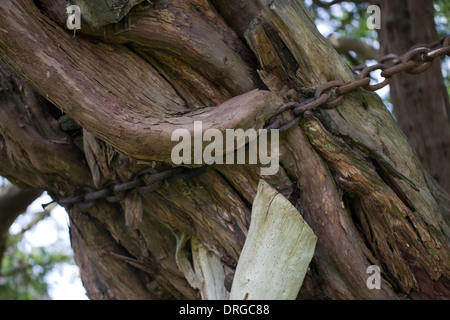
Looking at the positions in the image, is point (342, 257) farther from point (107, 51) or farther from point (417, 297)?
point (107, 51)

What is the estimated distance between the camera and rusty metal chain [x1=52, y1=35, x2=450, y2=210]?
6.61ft

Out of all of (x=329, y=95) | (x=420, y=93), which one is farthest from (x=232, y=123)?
(x=420, y=93)

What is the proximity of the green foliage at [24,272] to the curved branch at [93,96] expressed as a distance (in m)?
4.99

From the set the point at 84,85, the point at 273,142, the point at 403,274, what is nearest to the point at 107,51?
the point at 84,85

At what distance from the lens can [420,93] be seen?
376 cm

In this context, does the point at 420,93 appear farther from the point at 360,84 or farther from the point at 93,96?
the point at 93,96

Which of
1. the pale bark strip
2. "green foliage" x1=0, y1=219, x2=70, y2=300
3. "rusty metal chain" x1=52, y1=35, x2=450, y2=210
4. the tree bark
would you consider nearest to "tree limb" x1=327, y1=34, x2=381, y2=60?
the tree bark

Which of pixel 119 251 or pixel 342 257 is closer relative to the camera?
pixel 342 257

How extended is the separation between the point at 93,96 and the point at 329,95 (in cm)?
95

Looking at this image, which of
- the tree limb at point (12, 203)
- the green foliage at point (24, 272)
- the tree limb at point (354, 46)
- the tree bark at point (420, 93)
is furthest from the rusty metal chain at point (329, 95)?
the green foliage at point (24, 272)

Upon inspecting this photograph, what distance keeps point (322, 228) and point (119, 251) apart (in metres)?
1.22

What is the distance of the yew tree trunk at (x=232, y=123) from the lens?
189 centimetres

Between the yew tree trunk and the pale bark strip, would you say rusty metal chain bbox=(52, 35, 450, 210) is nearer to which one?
the yew tree trunk

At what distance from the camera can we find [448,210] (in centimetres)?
246
